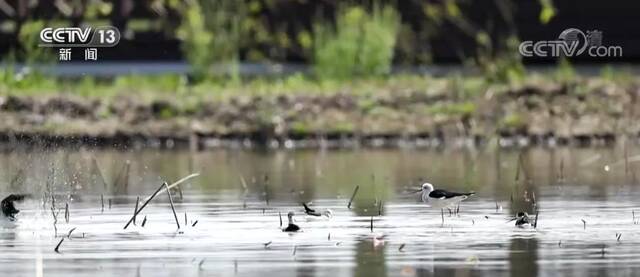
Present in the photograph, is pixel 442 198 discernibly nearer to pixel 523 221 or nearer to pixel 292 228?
pixel 523 221

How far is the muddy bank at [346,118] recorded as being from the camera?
20.9 m

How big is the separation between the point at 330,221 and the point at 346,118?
964 centimetres

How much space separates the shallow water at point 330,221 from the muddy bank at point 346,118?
219cm

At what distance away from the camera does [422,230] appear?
36.2ft


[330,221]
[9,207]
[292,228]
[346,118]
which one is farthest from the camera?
[346,118]

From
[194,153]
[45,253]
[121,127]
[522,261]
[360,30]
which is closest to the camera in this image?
[522,261]

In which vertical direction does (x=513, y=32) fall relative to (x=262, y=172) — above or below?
above

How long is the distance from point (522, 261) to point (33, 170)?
8.06 metres

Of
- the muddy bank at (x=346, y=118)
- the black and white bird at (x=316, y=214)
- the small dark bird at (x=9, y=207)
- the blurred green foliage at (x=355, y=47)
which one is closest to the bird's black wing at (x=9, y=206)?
the small dark bird at (x=9, y=207)

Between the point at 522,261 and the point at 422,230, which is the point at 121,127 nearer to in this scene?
the point at 422,230

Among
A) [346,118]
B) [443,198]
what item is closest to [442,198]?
[443,198]

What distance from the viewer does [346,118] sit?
21.3 meters

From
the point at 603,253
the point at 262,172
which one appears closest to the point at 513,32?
the point at 262,172

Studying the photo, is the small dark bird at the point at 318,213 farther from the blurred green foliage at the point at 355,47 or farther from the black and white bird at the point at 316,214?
the blurred green foliage at the point at 355,47
